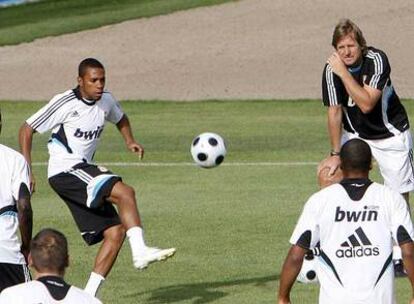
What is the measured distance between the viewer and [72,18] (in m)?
39.7

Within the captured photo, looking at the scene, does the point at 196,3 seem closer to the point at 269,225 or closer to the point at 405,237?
the point at 269,225

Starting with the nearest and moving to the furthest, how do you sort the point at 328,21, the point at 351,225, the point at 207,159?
the point at 351,225 < the point at 207,159 < the point at 328,21

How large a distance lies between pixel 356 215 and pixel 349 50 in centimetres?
428

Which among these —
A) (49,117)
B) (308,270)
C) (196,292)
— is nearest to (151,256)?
(196,292)

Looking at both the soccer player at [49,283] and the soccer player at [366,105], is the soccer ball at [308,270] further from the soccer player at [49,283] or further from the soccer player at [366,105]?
the soccer player at [49,283]

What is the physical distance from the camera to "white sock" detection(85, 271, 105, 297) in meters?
13.6

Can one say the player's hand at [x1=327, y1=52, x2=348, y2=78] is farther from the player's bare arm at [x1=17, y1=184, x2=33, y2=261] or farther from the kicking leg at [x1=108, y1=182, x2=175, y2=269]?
the player's bare arm at [x1=17, y1=184, x2=33, y2=261]

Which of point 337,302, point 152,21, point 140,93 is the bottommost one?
point 337,302

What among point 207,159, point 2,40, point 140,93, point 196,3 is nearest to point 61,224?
point 207,159

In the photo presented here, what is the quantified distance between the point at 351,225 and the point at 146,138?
1521 cm

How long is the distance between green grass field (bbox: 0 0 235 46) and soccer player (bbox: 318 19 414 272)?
23294 millimetres

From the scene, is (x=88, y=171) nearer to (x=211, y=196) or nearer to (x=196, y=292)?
(x=196, y=292)

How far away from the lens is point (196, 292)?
1441 centimetres

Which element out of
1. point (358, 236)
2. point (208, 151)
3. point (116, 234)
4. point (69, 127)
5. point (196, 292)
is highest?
point (69, 127)
